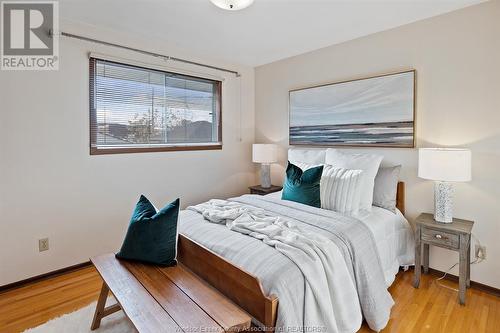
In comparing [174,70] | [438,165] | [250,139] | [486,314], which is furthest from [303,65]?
[486,314]

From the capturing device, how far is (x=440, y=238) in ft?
7.52

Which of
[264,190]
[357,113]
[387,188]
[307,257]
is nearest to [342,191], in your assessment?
[387,188]

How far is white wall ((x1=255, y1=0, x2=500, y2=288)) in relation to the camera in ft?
7.55

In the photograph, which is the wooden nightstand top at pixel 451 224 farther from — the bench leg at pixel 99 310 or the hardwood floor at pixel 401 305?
the bench leg at pixel 99 310

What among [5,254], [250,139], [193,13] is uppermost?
[193,13]

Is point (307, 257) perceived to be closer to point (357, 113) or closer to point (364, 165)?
point (364, 165)

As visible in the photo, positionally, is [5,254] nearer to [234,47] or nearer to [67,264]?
[67,264]

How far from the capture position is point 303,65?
3.60 metres

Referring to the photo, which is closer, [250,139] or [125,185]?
[125,185]

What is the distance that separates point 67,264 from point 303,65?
341cm

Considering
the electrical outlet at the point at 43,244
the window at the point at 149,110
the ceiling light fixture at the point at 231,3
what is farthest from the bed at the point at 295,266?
the ceiling light fixture at the point at 231,3

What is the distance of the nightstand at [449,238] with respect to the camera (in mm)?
2172

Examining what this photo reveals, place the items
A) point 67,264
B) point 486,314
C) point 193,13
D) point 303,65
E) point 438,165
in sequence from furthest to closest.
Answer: point 303,65 → point 67,264 → point 193,13 → point 438,165 → point 486,314

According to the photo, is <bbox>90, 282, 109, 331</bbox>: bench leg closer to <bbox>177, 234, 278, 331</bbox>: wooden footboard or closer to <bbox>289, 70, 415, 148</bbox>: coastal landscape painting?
<bbox>177, 234, 278, 331</bbox>: wooden footboard
